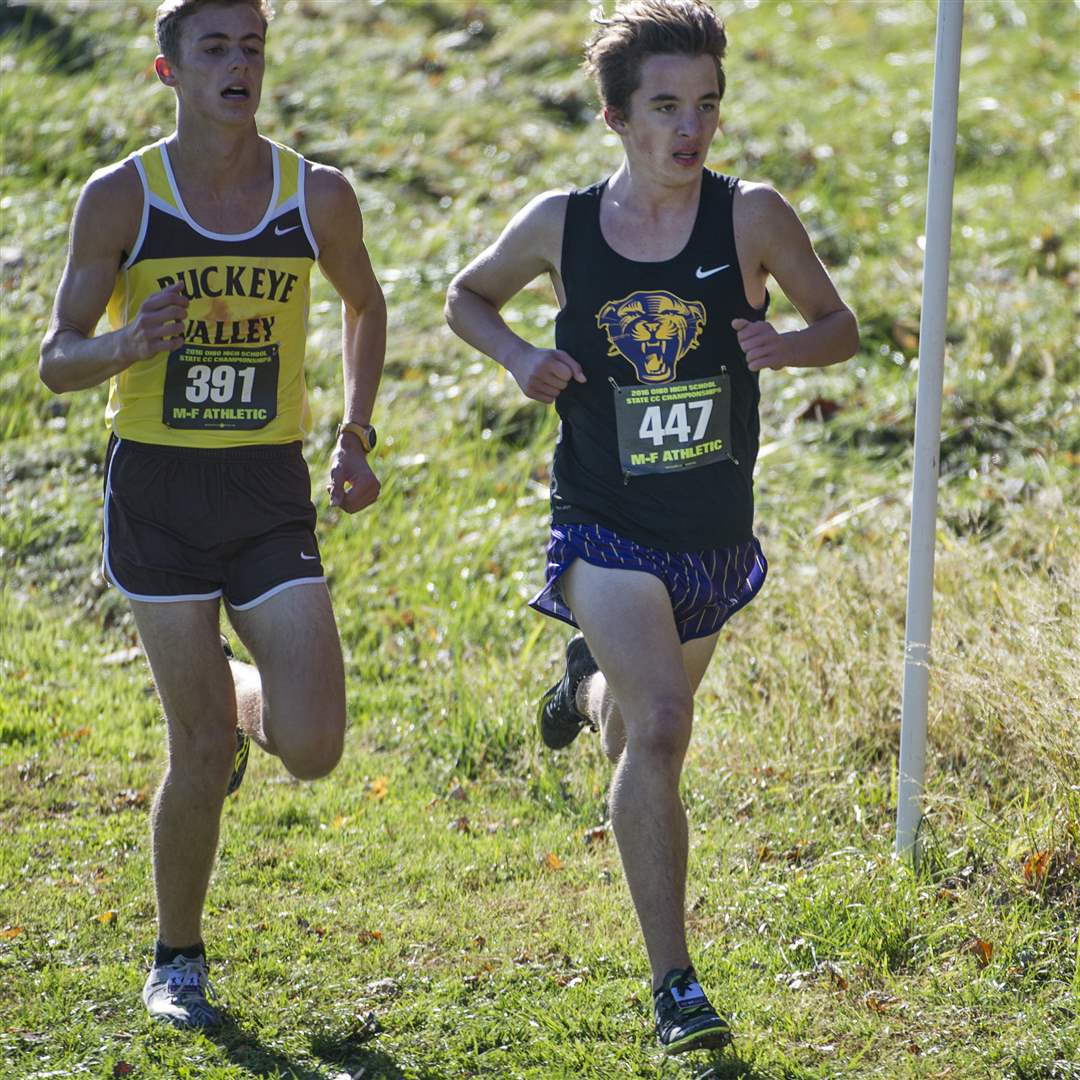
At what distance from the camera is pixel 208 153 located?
408 centimetres

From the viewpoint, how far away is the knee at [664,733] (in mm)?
3811

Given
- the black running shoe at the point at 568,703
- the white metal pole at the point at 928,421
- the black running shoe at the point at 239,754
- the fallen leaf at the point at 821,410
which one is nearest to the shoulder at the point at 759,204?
the white metal pole at the point at 928,421

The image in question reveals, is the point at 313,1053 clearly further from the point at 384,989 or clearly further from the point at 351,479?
the point at 351,479

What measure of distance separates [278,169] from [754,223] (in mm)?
1182

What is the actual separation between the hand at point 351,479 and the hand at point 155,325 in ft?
2.28

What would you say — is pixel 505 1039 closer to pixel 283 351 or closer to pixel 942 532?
pixel 283 351

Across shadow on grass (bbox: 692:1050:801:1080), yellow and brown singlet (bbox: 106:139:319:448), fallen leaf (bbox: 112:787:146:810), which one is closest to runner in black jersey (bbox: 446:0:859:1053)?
yellow and brown singlet (bbox: 106:139:319:448)

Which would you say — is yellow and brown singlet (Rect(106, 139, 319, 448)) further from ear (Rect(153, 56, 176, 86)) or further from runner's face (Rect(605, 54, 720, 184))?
runner's face (Rect(605, 54, 720, 184))

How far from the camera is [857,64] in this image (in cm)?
1247

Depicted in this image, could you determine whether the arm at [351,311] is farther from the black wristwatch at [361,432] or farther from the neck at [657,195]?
the neck at [657,195]

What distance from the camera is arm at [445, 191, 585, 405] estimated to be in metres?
3.99

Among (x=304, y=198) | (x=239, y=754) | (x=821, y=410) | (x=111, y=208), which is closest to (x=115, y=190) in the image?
(x=111, y=208)

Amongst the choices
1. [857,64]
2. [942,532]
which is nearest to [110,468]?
[942,532]

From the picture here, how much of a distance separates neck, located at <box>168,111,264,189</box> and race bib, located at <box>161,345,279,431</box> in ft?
1.35
